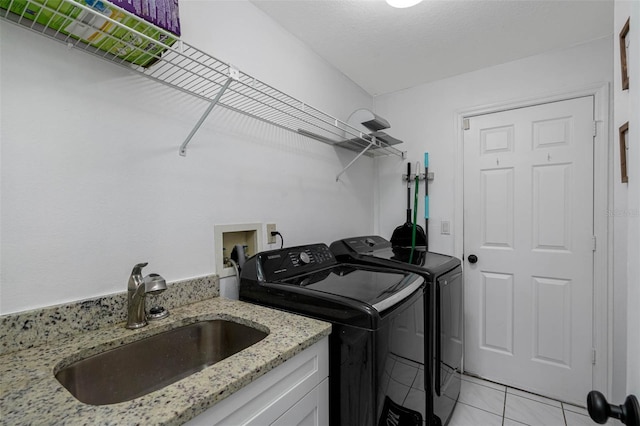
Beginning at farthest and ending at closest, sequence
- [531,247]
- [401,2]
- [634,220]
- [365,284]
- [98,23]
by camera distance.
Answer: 1. [531,247]
2. [401,2]
3. [365,284]
4. [98,23]
5. [634,220]

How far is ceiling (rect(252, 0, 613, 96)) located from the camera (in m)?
1.67

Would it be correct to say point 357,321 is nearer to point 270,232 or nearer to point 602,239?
point 270,232

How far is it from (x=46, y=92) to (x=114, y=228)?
1.59 feet

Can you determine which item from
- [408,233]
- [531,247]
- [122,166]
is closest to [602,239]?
[531,247]

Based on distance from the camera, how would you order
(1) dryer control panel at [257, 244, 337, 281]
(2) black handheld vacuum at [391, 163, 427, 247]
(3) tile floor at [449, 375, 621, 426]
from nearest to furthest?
(1) dryer control panel at [257, 244, 337, 281]
(3) tile floor at [449, 375, 621, 426]
(2) black handheld vacuum at [391, 163, 427, 247]

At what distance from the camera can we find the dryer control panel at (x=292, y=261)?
1418 millimetres

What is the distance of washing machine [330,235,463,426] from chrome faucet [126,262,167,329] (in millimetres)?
1020

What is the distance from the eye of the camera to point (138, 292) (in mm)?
1041

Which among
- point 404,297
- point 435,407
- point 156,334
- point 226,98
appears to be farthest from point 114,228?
point 435,407

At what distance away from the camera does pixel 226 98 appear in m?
1.45

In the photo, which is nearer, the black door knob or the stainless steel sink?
the black door knob

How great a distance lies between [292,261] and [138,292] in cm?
72

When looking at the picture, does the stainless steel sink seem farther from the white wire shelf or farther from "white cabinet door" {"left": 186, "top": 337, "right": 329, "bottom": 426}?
the white wire shelf

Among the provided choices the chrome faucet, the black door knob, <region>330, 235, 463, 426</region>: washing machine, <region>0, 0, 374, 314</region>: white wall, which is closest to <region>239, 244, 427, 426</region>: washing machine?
<region>330, 235, 463, 426</region>: washing machine
